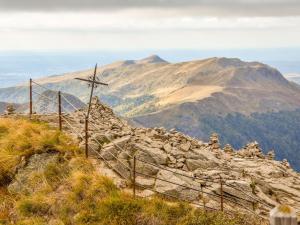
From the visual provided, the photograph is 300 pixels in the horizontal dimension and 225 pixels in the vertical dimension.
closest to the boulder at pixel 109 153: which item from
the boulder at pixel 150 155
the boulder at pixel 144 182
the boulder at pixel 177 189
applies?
the boulder at pixel 150 155

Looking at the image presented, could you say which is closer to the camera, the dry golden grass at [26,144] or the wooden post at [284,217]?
the wooden post at [284,217]

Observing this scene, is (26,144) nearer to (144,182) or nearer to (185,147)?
(144,182)

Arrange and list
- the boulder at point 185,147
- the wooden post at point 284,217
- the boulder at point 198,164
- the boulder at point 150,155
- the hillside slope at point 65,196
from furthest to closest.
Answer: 1. the boulder at point 185,147
2. the boulder at point 198,164
3. the boulder at point 150,155
4. the hillside slope at point 65,196
5. the wooden post at point 284,217

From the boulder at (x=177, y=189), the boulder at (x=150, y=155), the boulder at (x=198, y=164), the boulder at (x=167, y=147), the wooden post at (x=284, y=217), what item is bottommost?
the boulder at (x=198, y=164)

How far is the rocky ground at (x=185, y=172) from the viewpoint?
1936 centimetres

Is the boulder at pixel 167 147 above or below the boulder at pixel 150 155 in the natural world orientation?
below

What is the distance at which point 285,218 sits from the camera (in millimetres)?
9500

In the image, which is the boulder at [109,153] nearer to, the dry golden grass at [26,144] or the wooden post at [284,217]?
the dry golden grass at [26,144]

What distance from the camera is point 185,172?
21.6m

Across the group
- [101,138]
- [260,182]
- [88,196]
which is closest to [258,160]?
[260,182]

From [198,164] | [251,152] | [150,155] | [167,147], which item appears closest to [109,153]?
[150,155]

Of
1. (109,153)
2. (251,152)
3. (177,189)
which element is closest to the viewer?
(177,189)

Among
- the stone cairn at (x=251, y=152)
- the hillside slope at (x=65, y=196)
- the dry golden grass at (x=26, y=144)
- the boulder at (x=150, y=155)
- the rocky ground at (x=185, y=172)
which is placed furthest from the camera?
the stone cairn at (x=251, y=152)

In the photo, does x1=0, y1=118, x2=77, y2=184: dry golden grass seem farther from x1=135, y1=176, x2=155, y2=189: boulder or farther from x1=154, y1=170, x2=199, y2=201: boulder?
x1=154, y1=170, x2=199, y2=201: boulder
